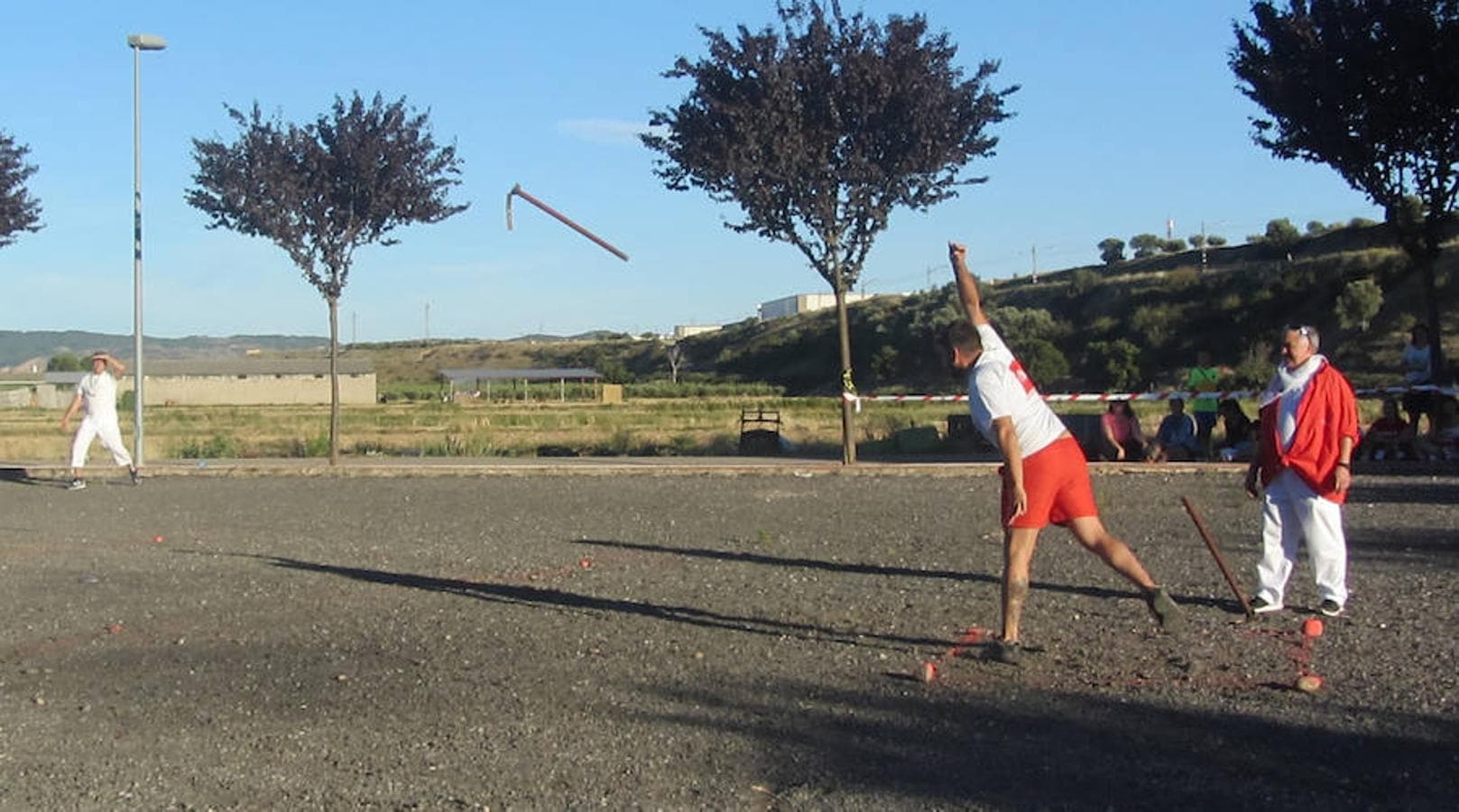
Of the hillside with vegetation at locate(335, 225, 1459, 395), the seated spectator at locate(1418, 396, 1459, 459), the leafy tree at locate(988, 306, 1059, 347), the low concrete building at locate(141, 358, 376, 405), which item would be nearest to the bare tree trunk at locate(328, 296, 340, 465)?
the seated spectator at locate(1418, 396, 1459, 459)

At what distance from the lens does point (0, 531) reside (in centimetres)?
1395

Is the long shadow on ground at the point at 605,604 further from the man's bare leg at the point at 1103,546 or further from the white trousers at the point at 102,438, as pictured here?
the white trousers at the point at 102,438

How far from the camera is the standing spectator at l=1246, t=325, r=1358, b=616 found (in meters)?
7.91

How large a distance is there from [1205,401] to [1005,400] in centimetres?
1410

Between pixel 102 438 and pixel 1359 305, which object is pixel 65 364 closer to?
pixel 1359 305

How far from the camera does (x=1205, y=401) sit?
2005cm

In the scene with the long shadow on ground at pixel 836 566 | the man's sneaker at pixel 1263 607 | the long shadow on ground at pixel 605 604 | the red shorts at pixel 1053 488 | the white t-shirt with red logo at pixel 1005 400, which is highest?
the white t-shirt with red logo at pixel 1005 400

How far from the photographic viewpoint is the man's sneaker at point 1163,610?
7242 millimetres

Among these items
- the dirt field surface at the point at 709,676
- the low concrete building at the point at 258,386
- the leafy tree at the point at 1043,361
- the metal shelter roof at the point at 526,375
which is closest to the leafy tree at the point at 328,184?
the dirt field surface at the point at 709,676

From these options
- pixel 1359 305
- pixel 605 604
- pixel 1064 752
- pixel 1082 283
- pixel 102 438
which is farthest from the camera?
pixel 1082 283

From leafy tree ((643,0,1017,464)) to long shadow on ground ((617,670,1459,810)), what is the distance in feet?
45.2

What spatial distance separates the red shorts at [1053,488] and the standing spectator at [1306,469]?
5.11ft

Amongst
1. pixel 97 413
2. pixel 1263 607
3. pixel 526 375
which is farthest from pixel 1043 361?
pixel 526 375

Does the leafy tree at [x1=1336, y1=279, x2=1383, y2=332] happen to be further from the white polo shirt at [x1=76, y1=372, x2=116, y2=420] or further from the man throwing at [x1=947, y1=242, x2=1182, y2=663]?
the man throwing at [x1=947, y1=242, x2=1182, y2=663]
